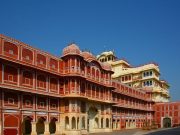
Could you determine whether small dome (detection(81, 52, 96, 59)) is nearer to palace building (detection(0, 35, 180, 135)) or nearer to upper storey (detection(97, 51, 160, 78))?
palace building (detection(0, 35, 180, 135))

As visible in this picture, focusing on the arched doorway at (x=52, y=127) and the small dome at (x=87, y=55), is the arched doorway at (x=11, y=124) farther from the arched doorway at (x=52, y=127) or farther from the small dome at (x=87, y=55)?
the small dome at (x=87, y=55)

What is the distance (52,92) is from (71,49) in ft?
24.7

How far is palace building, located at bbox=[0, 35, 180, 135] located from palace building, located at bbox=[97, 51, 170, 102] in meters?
33.9

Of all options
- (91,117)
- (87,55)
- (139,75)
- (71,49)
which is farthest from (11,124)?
(139,75)

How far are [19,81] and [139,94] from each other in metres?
55.9

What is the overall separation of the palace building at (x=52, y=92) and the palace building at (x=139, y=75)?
33857 millimetres

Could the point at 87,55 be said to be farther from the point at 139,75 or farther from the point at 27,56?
the point at 139,75

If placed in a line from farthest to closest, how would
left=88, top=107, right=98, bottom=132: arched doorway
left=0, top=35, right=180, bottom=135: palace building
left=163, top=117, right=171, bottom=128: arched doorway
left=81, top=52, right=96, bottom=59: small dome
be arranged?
left=163, top=117, right=171, bottom=128: arched doorway, left=88, top=107, right=98, bottom=132: arched doorway, left=81, top=52, right=96, bottom=59: small dome, left=0, top=35, right=180, bottom=135: palace building

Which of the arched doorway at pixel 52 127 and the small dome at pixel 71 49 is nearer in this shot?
the small dome at pixel 71 49

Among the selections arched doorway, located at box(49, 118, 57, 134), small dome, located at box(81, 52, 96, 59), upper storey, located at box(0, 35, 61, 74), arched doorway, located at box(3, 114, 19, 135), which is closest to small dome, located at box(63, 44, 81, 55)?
upper storey, located at box(0, 35, 61, 74)

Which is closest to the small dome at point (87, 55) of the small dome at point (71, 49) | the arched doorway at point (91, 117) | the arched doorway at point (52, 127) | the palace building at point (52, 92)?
the palace building at point (52, 92)

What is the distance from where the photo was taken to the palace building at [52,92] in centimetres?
3859

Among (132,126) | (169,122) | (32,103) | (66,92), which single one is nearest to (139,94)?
(132,126)

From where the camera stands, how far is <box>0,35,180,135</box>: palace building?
3859 cm
